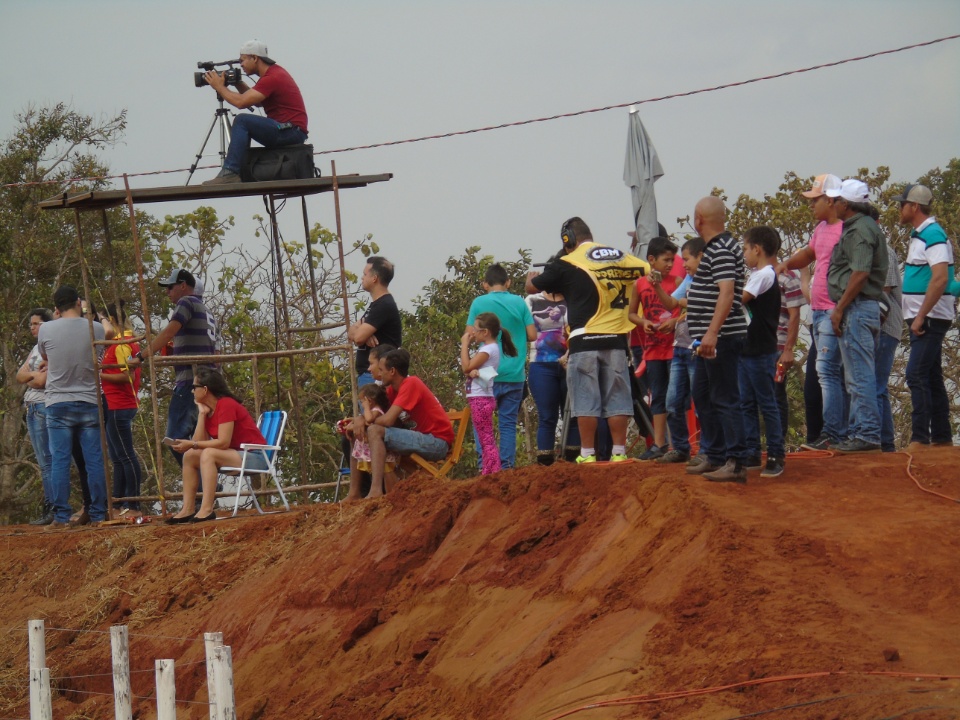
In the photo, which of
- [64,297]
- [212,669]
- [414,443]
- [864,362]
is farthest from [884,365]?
[64,297]

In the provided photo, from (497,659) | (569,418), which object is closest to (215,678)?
(497,659)

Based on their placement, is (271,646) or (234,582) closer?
(271,646)

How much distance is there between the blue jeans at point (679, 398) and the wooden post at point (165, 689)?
3748 mm

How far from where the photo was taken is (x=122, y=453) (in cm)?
1215

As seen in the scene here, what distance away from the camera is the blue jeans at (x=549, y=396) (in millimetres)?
10578

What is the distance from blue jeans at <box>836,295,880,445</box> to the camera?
888cm

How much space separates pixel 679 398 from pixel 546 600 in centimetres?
233

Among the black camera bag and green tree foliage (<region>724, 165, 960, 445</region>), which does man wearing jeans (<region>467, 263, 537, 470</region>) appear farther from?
green tree foliage (<region>724, 165, 960, 445</region>)

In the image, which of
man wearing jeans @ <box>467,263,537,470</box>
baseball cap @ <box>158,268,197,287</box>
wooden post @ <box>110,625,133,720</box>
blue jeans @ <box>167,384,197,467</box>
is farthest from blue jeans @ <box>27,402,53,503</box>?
wooden post @ <box>110,625,133,720</box>

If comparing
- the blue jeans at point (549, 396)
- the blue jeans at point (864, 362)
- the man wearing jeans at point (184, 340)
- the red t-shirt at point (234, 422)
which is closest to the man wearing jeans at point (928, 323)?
the blue jeans at point (864, 362)

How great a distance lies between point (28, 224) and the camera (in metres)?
22.2

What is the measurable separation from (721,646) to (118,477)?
7.79 meters

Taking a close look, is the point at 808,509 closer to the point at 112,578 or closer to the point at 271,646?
the point at 271,646

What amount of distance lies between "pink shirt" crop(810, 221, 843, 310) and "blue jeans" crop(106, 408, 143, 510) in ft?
20.8
